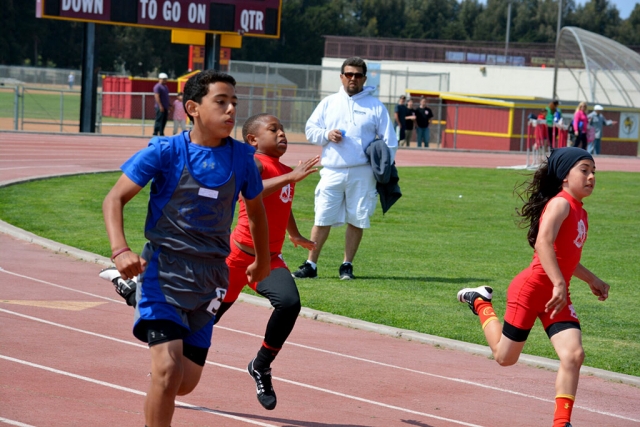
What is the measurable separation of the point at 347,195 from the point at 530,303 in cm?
528

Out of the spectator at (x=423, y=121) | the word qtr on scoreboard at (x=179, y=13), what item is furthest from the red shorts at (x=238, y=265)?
the spectator at (x=423, y=121)

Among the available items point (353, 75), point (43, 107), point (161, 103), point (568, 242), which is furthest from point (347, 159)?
point (43, 107)

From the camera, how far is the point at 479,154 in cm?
3512

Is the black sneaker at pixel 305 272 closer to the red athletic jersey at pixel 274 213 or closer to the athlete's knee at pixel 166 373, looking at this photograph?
the red athletic jersey at pixel 274 213

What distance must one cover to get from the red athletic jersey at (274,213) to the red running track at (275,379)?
954 mm

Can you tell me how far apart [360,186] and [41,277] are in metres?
3.41

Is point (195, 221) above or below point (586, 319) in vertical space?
above

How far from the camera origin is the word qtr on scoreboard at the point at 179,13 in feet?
106

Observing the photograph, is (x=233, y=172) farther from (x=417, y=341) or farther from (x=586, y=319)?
(x=586, y=319)

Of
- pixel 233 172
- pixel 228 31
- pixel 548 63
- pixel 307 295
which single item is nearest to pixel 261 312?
pixel 307 295

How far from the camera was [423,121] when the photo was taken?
114 feet

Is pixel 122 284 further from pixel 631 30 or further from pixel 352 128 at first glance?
pixel 631 30

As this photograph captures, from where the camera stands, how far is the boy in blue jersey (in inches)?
172

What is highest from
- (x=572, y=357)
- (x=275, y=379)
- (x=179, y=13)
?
(x=179, y=13)
